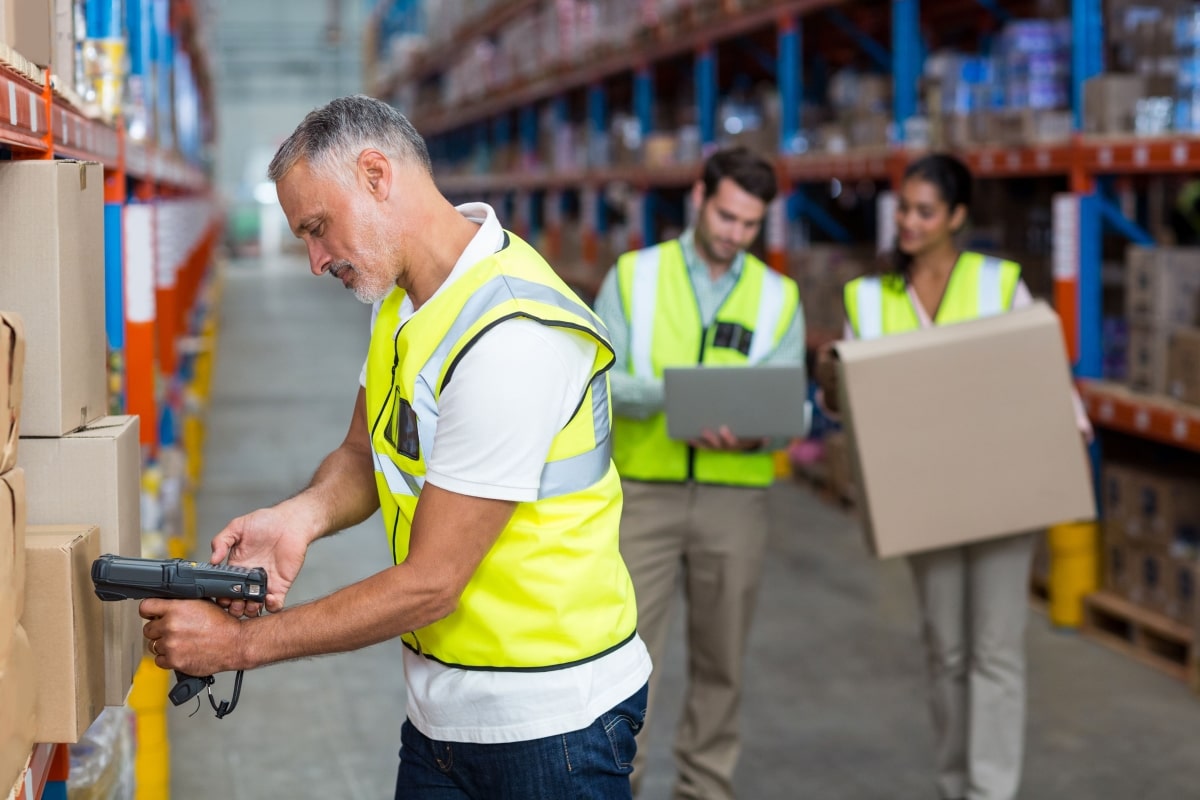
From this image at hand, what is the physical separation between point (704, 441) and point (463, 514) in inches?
67.9

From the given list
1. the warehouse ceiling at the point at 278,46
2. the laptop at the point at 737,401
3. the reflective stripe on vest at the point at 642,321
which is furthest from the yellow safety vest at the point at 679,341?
the warehouse ceiling at the point at 278,46

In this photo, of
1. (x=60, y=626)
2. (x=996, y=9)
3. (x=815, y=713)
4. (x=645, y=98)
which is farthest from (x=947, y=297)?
(x=645, y=98)

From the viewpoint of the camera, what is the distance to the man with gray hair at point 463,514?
5.94ft

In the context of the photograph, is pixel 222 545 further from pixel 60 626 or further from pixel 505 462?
pixel 505 462

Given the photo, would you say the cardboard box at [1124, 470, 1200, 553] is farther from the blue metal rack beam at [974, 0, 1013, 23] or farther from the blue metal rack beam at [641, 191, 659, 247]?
the blue metal rack beam at [641, 191, 659, 247]

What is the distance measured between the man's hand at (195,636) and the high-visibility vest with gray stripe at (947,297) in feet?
7.26

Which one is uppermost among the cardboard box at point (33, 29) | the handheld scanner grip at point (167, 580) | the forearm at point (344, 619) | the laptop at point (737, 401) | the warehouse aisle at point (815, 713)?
the cardboard box at point (33, 29)

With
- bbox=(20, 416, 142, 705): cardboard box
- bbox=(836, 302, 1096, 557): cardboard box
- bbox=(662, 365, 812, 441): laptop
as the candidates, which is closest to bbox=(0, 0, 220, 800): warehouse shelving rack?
bbox=(20, 416, 142, 705): cardboard box

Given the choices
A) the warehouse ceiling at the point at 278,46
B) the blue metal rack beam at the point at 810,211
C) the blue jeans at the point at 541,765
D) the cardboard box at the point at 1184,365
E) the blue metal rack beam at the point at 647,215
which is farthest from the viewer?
the warehouse ceiling at the point at 278,46

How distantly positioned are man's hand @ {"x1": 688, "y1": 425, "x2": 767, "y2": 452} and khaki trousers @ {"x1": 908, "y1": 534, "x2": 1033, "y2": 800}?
21.1 inches

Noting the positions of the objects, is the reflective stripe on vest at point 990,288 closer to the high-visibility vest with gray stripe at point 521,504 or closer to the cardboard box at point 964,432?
the cardboard box at point 964,432

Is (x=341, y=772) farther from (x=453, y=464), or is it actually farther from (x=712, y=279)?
(x=453, y=464)

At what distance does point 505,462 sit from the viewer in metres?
1.80

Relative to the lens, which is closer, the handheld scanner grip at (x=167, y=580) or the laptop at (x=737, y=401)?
the handheld scanner grip at (x=167, y=580)
